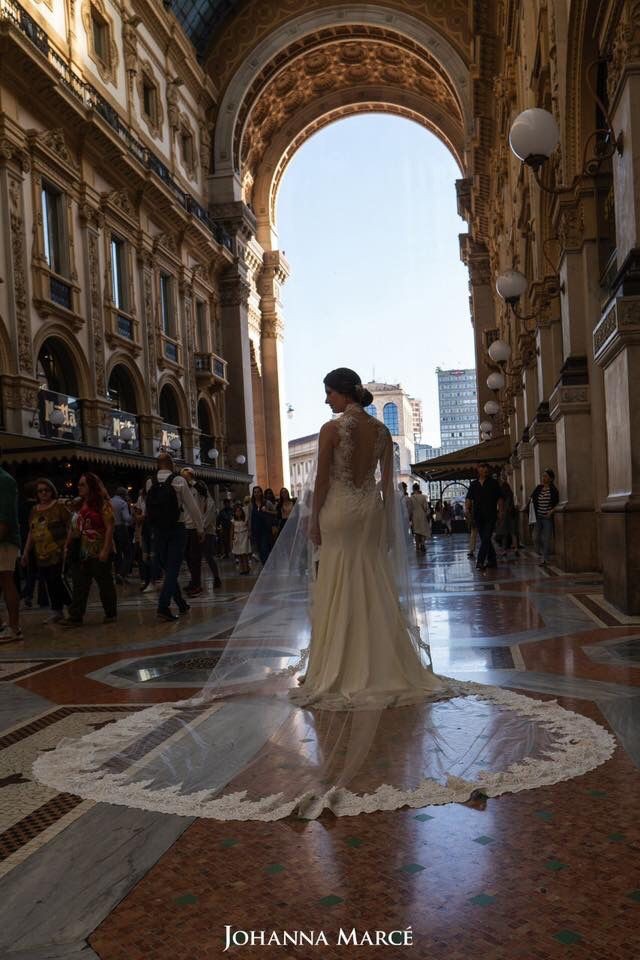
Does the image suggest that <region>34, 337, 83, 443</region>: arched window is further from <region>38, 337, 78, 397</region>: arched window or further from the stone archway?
the stone archway

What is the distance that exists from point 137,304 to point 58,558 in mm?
17019

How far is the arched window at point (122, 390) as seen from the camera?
938 inches

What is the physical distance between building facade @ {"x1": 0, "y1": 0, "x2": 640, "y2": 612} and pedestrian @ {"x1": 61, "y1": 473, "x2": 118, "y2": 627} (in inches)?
184

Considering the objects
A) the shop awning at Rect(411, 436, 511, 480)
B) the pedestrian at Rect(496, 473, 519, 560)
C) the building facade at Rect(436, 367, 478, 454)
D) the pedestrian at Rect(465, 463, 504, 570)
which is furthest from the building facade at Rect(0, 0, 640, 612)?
the building facade at Rect(436, 367, 478, 454)

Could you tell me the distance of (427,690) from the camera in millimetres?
4242

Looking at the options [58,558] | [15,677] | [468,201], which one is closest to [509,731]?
[15,677]

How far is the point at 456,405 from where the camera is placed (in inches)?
6718

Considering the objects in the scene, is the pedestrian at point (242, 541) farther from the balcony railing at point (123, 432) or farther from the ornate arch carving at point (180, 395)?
the ornate arch carving at point (180, 395)

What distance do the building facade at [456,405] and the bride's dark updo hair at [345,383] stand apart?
6392 inches

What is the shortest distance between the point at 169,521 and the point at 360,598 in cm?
448

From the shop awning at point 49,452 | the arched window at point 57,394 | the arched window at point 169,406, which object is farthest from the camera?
the arched window at point 169,406

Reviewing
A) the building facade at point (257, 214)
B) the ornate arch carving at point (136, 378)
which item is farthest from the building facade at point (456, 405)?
the ornate arch carving at point (136, 378)

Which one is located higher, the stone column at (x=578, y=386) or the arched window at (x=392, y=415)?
the arched window at (x=392, y=415)

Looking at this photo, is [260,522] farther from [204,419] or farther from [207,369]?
[204,419]
